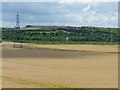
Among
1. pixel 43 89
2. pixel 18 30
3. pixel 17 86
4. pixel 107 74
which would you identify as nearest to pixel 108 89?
pixel 43 89

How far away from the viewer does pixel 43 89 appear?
13.4m

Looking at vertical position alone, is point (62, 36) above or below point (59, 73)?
below

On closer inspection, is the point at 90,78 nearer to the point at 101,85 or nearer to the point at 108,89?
the point at 101,85

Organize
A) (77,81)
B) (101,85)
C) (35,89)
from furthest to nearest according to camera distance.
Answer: (77,81)
(101,85)
(35,89)

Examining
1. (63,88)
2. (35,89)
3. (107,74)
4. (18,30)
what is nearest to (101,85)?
(63,88)

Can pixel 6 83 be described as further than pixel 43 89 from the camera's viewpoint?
Yes

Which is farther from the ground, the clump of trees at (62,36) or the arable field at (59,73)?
the arable field at (59,73)

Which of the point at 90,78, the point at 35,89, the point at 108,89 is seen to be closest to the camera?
the point at 35,89

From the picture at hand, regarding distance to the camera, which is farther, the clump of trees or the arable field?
the clump of trees

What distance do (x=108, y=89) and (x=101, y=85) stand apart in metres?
1.21

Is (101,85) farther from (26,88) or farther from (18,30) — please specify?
(18,30)

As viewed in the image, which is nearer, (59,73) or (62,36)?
(59,73)

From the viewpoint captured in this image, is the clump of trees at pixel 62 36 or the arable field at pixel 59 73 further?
the clump of trees at pixel 62 36

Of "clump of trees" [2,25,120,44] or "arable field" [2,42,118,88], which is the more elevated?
"arable field" [2,42,118,88]
